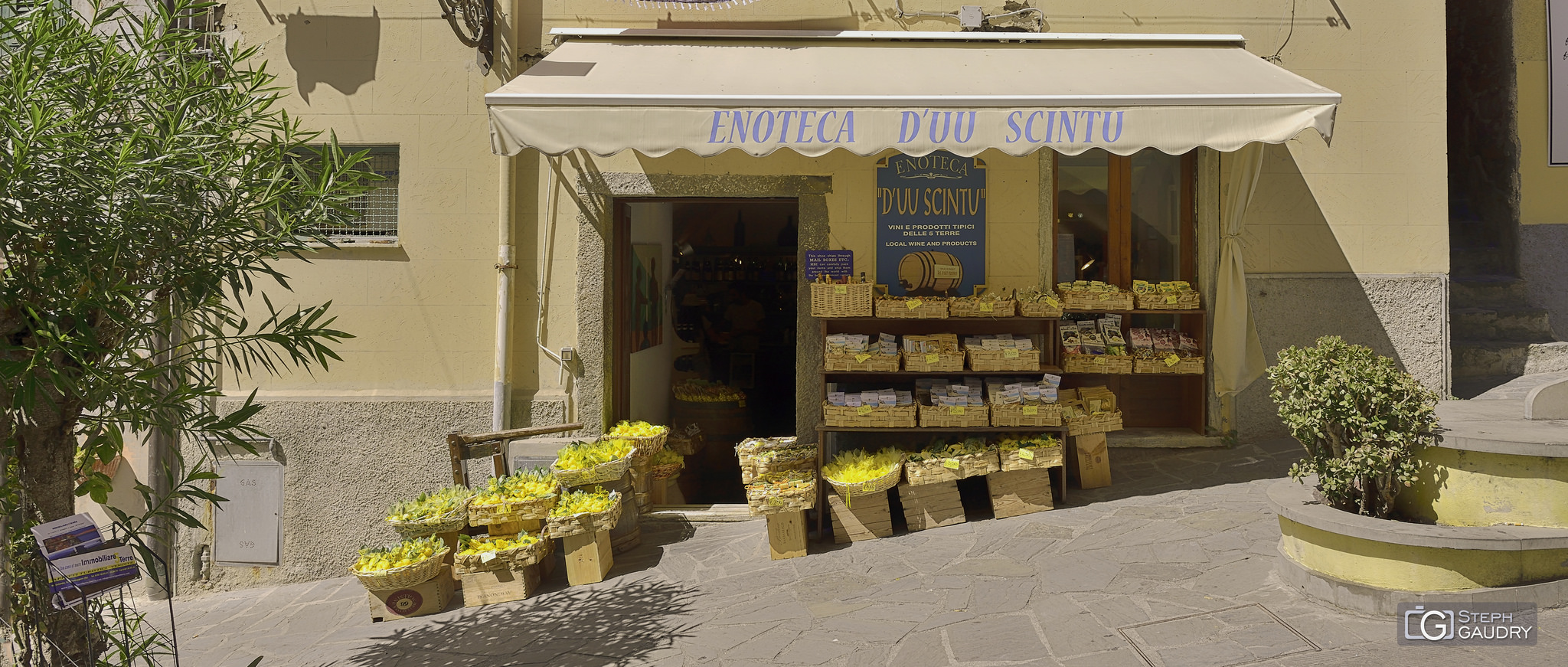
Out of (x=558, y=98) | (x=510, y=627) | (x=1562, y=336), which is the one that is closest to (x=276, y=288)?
(x=558, y=98)

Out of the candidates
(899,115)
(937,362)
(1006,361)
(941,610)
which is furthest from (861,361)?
(941,610)

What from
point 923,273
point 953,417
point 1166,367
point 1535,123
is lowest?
point 953,417

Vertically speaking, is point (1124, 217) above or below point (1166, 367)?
above

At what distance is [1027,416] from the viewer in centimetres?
608

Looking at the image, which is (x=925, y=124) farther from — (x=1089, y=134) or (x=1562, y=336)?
(x=1562, y=336)

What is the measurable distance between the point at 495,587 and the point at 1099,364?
15.6 feet

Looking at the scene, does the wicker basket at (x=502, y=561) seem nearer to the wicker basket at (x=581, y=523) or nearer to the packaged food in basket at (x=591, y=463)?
the wicker basket at (x=581, y=523)

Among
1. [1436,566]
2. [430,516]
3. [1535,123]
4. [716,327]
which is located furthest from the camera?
[716,327]

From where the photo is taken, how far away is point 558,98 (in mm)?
5359

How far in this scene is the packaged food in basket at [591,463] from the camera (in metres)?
5.79

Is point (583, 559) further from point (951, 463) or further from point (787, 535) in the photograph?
point (951, 463)

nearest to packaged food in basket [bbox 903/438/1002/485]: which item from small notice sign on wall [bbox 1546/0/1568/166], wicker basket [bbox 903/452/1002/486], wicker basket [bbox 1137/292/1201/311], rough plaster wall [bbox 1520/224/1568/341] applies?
wicker basket [bbox 903/452/1002/486]

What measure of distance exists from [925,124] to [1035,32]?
2056 millimetres

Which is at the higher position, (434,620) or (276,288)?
(276,288)
